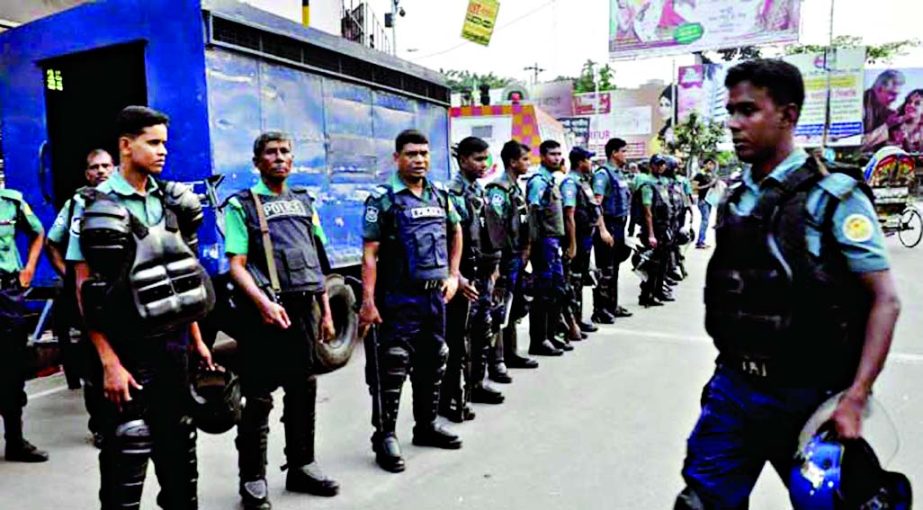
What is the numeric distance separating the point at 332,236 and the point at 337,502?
3171mm

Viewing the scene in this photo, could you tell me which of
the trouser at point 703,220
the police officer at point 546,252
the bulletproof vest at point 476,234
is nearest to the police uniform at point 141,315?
the bulletproof vest at point 476,234

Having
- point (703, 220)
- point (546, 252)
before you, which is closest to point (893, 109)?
point (703, 220)

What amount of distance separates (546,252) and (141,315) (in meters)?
4.19

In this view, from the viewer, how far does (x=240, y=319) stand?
11.0ft

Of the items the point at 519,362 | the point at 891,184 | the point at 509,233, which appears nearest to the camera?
the point at 509,233

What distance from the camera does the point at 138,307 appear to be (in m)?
2.44

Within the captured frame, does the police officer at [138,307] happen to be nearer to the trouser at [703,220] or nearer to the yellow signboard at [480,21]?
the yellow signboard at [480,21]

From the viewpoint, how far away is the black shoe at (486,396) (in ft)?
16.3

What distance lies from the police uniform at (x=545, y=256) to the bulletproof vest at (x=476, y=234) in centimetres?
105

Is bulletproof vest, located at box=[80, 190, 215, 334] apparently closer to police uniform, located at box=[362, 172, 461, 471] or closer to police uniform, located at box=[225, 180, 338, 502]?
police uniform, located at box=[225, 180, 338, 502]

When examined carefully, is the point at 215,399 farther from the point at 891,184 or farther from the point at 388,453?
the point at 891,184

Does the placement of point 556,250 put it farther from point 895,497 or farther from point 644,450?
point 895,497

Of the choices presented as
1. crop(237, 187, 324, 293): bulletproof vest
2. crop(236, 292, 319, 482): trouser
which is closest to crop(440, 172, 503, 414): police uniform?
crop(237, 187, 324, 293): bulletproof vest

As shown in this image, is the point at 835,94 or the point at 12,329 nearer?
the point at 12,329
